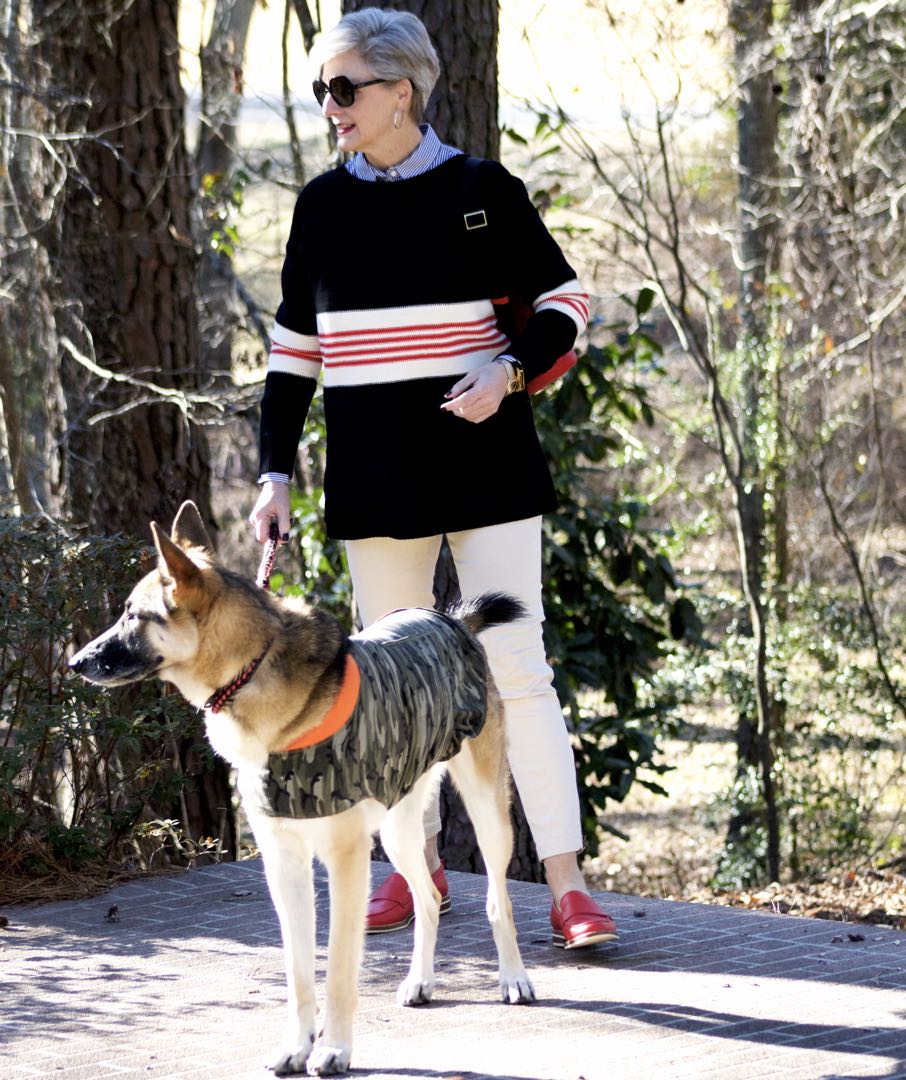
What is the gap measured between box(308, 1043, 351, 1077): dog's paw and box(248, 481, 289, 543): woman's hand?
1.40m

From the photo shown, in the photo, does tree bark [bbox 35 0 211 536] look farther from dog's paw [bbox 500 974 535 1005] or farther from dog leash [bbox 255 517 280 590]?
dog's paw [bbox 500 974 535 1005]

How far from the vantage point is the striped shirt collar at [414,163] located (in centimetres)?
435

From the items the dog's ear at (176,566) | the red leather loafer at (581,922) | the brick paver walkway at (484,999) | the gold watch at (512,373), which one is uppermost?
the gold watch at (512,373)

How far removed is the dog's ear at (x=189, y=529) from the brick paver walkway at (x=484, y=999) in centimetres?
129

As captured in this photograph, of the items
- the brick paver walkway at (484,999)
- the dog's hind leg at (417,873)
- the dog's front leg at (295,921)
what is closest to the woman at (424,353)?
the brick paver walkway at (484,999)

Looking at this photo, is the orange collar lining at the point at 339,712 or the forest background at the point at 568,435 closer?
the orange collar lining at the point at 339,712

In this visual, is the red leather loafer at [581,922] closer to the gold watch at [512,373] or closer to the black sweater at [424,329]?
the black sweater at [424,329]

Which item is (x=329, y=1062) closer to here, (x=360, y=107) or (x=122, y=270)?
(x=360, y=107)

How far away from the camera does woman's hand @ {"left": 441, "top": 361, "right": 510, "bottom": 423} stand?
3967 mm

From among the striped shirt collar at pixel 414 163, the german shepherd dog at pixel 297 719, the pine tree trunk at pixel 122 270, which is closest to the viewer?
the german shepherd dog at pixel 297 719

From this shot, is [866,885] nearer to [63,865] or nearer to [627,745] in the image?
[627,745]

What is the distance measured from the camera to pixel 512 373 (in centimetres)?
411

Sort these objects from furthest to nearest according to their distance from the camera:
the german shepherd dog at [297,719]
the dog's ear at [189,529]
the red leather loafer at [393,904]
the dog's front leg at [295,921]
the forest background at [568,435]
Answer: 1. the forest background at [568,435]
2. the red leather loafer at [393,904]
3. the dog's ear at [189,529]
4. the dog's front leg at [295,921]
5. the german shepherd dog at [297,719]

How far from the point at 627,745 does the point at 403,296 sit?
410 centimetres
